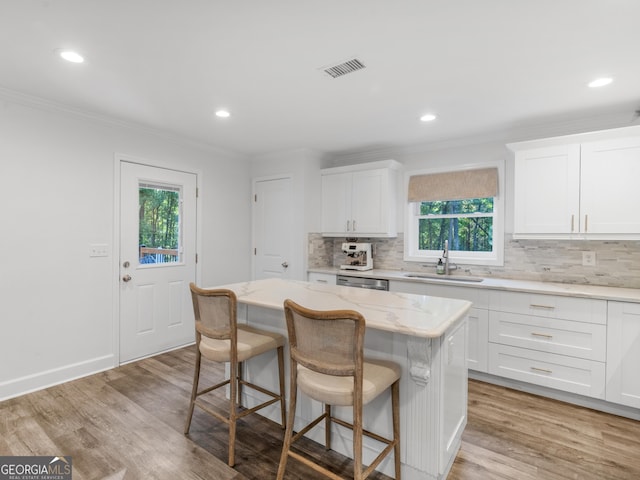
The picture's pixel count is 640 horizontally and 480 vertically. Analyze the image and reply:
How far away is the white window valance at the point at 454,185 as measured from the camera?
3.60 meters

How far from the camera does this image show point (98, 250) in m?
3.19

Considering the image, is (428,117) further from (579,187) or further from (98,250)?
(98,250)

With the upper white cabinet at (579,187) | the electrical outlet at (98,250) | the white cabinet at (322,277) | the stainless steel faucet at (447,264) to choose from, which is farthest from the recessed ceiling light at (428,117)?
the electrical outlet at (98,250)

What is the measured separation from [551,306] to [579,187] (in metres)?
1.05

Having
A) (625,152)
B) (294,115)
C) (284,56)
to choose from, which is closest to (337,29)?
(284,56)

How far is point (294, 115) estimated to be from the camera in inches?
122

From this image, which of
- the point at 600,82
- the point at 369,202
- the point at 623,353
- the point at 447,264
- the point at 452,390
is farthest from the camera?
the point at 369,202

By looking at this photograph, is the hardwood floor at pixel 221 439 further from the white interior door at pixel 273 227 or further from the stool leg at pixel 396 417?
the white interior door at pixel 273 227

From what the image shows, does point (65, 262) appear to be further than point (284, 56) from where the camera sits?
Yes

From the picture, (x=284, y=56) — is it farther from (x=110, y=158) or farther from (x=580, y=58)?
(x=110, y=158)

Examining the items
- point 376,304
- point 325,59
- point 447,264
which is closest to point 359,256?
point 447,264

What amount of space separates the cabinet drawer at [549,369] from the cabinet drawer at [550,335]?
0.05m

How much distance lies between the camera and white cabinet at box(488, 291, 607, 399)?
2.62 m

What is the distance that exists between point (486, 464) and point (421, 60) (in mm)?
2497
